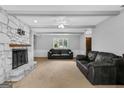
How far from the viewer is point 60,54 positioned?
12.1 metres

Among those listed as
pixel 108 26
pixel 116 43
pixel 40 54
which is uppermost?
pixel 108 26

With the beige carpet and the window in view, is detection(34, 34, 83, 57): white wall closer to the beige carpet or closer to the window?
the window

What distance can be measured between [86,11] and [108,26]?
5.93 feet

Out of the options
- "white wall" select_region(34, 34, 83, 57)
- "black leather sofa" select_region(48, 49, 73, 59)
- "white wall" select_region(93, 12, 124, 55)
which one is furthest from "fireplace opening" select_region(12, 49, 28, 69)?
"white wall" select_region(34, 34, 83, 57)

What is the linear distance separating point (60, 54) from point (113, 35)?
7029 millimetres

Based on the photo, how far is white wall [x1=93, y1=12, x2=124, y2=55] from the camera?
4.74 m

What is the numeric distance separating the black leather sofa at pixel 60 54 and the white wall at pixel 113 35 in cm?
513

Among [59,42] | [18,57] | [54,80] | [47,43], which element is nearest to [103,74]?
[54,80]

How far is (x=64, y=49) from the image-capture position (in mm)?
12508
